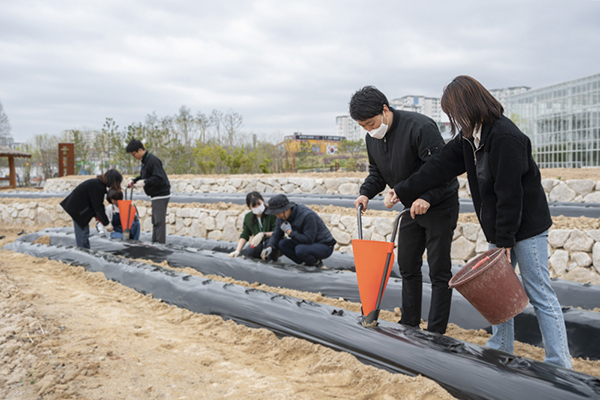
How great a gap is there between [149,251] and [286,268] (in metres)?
1.94

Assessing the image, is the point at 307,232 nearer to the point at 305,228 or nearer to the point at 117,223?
the point at 305,228

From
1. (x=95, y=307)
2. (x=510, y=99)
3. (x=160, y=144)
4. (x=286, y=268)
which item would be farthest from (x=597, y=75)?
(x=95, y=307)

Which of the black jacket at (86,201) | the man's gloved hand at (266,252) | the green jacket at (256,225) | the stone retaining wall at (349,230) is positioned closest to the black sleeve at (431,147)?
the man's gloved hand at (266,252)

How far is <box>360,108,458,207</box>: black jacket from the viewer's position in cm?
217

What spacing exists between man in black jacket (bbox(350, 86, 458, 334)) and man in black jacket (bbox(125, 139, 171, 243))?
374 cm

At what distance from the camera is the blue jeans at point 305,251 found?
157 inches

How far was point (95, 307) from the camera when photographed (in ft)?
10.5

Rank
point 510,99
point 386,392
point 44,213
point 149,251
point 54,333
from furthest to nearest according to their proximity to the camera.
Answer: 1. point 510,99
2. point 44,213
3. point 149,251
4. point 54,333
5. point 386,392

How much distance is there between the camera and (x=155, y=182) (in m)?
5.39

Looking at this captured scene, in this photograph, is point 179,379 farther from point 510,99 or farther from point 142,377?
point 510,99

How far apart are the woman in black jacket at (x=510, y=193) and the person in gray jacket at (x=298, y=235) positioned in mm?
2257

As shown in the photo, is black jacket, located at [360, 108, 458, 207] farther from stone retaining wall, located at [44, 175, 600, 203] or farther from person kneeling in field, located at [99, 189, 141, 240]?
stone retaining wall, located at [44, 175, 600, 203]

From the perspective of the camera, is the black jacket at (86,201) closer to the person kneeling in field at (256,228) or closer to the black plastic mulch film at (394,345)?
the person kneeling in field at (256,228)

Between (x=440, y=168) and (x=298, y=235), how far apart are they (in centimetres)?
213
